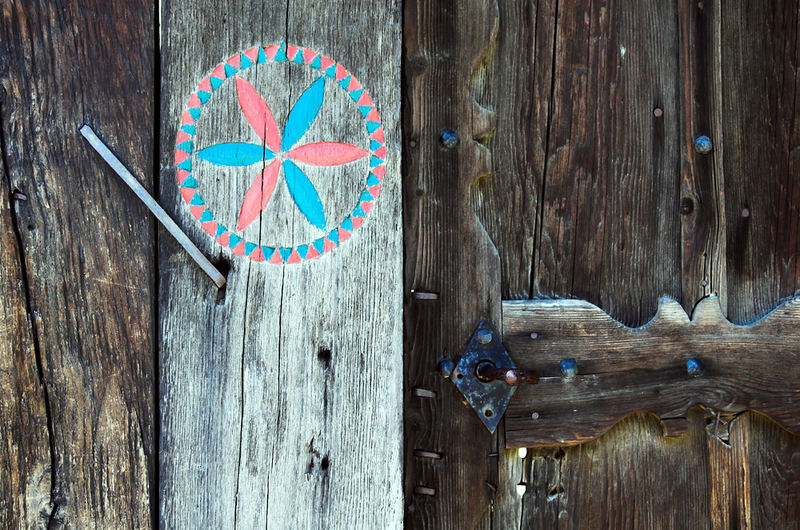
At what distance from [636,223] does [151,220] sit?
101cm

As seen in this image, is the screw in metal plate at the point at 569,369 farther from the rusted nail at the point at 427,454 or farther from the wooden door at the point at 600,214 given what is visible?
the rusted nail at the point at 427,454

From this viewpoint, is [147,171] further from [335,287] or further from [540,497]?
[540,497]

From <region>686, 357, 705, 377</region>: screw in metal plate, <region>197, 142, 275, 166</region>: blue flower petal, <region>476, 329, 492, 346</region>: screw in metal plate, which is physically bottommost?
<region>686, 357, 705, 377</region>: screw in metal plate

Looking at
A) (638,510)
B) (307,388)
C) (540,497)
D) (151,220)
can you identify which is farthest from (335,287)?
(638,510)

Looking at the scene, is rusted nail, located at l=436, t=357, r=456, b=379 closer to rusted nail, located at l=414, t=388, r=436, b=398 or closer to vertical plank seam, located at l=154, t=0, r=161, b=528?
rusted nail, located at l=414, t=388, r=436, b=398

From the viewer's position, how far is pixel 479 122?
1.55 m

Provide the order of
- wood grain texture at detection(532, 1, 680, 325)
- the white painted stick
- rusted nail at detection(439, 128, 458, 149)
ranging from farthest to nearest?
wood grain texture at detection(532, 1, 680, 325) → rusted nail at detection(439, 128, 458, 149) → the white painted stick

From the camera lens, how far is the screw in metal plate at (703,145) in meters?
1.65

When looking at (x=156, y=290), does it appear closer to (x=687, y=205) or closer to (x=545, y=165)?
(x=545, y=165)

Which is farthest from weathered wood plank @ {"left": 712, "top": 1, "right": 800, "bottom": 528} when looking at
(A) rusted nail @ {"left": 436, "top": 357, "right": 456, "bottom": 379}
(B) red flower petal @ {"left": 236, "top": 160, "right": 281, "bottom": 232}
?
(B) red flower petal @ {"left": 236, "top": 160, "right": 281, "bottom": 232}

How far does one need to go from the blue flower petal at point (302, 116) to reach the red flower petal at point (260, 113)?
21 millimetres

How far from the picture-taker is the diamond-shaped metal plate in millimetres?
1550

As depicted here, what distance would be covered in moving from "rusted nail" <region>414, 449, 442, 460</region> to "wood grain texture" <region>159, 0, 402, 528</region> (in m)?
0.11

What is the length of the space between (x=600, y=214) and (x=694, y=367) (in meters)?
0.38
